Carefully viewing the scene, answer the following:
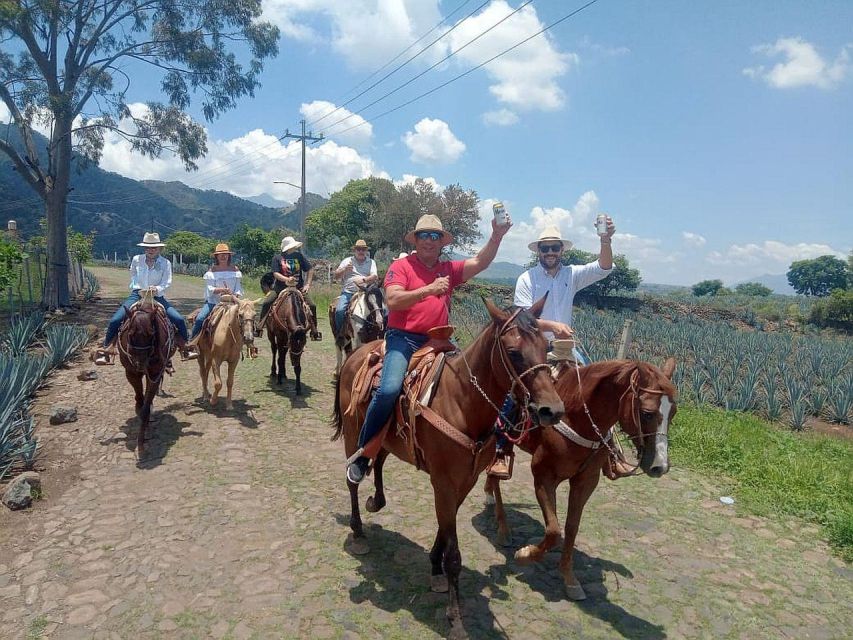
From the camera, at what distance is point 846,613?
3795 millimetres

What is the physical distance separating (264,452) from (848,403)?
35.1 feet

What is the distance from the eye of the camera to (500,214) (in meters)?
3.48

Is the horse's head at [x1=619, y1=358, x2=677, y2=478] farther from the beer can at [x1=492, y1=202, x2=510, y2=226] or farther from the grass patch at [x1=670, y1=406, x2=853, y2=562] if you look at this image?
the grass patch at [x1=670, y1=406, x2=853, y2=562]

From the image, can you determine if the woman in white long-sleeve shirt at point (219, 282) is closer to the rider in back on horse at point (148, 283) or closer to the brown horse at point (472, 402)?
the rider in back on horse at point (148, 283)

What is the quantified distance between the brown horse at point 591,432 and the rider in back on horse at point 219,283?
19.7 ft

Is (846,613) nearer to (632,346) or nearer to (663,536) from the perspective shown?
(663,536)

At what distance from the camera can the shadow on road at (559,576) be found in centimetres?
350

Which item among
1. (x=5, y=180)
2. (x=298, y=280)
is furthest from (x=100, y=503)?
(x=5, y=180)

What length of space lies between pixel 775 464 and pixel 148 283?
8.73 meters

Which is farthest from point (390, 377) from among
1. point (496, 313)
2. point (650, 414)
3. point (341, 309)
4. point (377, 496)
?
point (341, 309)

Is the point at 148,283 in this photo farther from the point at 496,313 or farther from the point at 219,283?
the point at 496,313

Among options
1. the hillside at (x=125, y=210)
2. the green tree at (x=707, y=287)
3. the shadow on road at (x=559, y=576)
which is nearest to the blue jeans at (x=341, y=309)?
the shadow on road at (x=559, y=576)

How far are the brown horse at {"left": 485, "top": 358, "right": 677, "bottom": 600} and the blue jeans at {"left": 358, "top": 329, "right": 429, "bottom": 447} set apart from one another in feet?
3.53

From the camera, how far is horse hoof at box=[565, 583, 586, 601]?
3.73 metres
